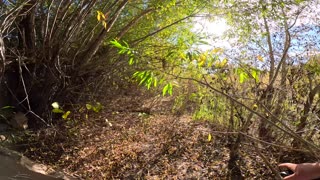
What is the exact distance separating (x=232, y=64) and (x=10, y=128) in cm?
288

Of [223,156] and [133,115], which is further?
[133,115]

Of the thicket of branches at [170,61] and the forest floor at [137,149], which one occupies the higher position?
the thicket of branches at [170,61]

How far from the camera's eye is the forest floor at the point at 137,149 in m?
4.11

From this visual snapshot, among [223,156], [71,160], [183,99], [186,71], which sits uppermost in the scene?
[186,71]

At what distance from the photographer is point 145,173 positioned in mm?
4109

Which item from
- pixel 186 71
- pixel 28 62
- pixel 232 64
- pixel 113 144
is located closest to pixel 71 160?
pixel 113 144

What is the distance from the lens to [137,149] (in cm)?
462

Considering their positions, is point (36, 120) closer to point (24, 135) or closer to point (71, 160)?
point (24, 135)

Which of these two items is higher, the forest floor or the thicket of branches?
the thicket of branches

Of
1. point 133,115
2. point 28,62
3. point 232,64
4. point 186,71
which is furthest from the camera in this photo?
point 133,115

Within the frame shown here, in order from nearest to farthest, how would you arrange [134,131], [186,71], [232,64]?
[232,64]
[186,71]
[134,131]

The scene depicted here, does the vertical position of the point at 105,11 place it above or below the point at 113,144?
above

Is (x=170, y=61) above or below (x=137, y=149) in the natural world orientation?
above

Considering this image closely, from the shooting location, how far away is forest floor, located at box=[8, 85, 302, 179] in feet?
13.5
